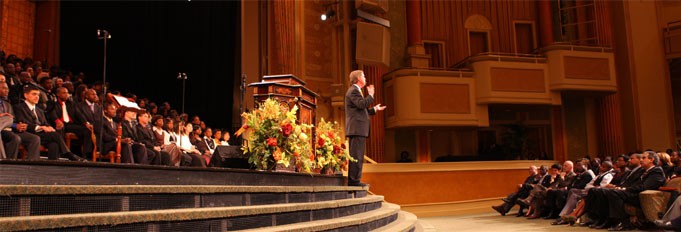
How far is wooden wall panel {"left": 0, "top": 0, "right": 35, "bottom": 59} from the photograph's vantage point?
9500 millimetres

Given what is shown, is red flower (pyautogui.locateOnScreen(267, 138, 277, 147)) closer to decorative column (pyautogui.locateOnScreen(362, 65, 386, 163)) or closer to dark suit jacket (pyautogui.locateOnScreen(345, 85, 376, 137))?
dark suit jacket (pyautogui.locateOnScreen(345, 85, 376, 137))

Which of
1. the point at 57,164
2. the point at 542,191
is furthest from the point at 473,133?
the point at 57,164

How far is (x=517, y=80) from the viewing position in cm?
1208

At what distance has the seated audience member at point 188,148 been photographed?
6.46 meters

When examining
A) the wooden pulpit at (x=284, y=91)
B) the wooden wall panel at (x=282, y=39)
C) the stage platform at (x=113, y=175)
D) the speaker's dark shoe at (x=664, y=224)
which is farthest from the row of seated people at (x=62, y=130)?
the speaker's dark shoe at (x=664, y=224)

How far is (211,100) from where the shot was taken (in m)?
10.4

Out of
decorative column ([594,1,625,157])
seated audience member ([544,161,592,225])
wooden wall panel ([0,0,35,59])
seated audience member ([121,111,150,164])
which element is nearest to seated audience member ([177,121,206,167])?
seated audience member ([121,111,150,164])

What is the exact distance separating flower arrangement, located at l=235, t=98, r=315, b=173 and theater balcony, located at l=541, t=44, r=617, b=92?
8.90 metres

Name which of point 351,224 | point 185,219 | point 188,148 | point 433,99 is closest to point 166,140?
point 188,148

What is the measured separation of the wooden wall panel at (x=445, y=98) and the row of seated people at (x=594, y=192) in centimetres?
302

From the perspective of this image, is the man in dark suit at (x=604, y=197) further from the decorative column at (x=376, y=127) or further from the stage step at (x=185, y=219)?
the decorative column at (x=376, y=127)

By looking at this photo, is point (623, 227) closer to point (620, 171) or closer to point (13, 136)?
point (620, 171)

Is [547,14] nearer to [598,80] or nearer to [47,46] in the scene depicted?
[598,80]

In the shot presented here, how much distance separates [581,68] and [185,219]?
11.5m
